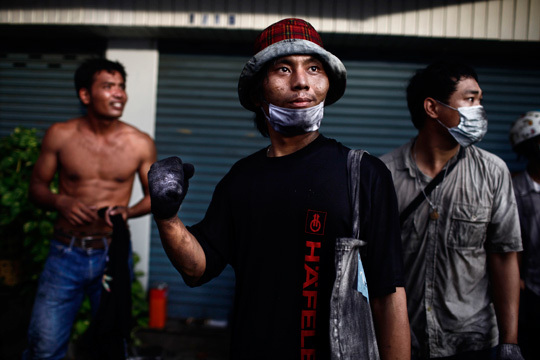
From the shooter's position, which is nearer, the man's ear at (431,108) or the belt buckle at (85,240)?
the man's ear at (431,108)

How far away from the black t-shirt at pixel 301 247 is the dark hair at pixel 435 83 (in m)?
1.36

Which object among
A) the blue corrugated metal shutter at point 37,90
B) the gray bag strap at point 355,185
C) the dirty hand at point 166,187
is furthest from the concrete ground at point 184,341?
the gray bag strap at point 355,185

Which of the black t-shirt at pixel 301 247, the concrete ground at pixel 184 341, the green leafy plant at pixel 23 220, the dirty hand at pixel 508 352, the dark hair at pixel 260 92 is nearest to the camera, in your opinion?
the black t-shirt at pixel 301 247

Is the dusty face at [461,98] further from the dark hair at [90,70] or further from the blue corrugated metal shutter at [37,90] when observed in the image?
the blue corrugated metal shutter at [37,90]

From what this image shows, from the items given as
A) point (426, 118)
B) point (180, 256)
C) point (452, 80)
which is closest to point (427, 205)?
point (426, 118)

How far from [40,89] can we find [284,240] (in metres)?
5.92

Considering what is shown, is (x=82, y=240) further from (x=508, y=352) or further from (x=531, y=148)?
(x=531, y=148)

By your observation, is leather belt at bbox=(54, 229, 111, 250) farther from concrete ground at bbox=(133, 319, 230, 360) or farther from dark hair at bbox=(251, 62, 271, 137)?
dark hair at bbox=(251, 62, 271, 137)

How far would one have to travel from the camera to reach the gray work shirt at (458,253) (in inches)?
100

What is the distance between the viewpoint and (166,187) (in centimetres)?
158

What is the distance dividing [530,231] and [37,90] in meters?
6.54

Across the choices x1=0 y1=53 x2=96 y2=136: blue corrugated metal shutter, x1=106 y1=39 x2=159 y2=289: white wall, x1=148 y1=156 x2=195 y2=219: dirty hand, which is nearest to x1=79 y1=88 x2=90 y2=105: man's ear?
x1=106 y1=39 x2=159 y2=289: white wall

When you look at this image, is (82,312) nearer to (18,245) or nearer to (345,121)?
(18,245)

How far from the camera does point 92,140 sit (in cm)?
397
